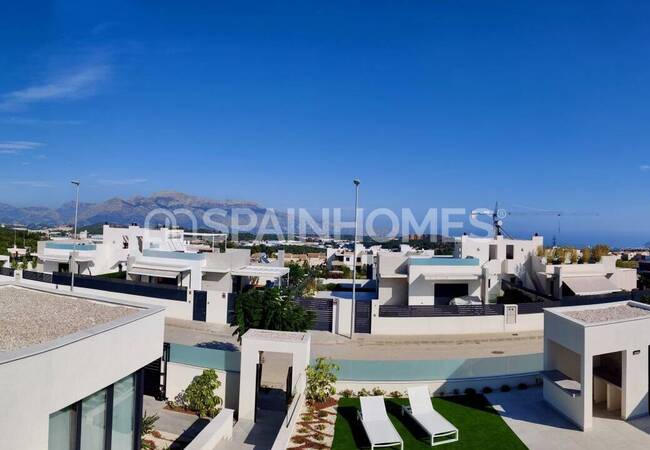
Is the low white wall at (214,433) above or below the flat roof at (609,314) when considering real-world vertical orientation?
below

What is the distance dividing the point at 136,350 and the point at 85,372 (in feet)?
4.05

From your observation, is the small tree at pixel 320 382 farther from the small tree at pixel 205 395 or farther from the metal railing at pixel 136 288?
the metal railing at pixel 136 288

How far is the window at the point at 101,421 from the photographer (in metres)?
6.47

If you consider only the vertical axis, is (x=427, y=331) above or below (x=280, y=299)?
below

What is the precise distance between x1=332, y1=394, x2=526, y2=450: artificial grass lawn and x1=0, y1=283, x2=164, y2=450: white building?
201 inches

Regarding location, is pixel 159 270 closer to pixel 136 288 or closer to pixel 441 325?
pixel 136 288

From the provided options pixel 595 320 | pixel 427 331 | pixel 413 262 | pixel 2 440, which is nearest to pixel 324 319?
pixel 427 331

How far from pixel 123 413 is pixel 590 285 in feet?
88.9

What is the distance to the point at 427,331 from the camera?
21.2 m

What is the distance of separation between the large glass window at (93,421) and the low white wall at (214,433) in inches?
101

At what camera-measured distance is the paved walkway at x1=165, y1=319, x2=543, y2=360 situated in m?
18.6

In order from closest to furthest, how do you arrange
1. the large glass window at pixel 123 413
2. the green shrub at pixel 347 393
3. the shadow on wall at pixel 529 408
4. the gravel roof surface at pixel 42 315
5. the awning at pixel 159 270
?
the gravel roof surface at pixel 42 315
the large glass window at pixel 123 413
the shadow on wall at pixel 529 408
the green shrub at pixel 347 393
the awning at pixel 159 270

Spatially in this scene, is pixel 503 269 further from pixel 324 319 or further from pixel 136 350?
pixel 136 350

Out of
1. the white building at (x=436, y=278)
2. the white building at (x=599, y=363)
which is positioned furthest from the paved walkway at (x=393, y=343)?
the white building at (x=599, y=363)
